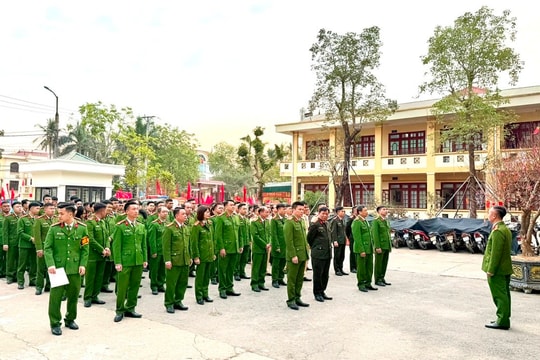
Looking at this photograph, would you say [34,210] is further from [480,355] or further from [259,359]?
[480,355]

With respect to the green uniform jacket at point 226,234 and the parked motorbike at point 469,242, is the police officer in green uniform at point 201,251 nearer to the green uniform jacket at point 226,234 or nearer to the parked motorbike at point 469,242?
the green uniform jacket at point 226,234

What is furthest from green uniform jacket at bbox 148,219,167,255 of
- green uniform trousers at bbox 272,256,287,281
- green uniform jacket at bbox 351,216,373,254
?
green uniform jacket at bbox 351,216,373,254

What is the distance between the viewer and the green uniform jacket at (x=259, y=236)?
8.37 m

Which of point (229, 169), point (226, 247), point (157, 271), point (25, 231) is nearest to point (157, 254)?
point (157, 271)

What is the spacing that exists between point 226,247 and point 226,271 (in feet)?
1.40

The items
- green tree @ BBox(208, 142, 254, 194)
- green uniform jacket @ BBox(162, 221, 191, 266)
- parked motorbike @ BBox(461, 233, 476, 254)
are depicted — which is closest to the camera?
green uniform jacket @ BBox(162, 221, 191, 266)

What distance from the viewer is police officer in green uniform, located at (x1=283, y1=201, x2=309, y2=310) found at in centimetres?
682

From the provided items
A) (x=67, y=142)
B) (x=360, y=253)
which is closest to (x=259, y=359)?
(x=360, y=253)

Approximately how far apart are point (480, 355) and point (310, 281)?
460 cm

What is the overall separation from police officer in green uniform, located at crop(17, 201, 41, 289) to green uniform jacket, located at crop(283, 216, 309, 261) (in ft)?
15.4

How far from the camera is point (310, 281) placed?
9164mm

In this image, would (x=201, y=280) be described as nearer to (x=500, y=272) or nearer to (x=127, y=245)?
(x=127, y=245)

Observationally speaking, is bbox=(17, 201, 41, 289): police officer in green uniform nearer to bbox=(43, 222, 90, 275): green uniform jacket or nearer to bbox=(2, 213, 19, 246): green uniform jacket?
bbox=(2, 213, 19, 246): green uniform jacket

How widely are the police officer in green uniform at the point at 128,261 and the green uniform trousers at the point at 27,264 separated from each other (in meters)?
3.10
